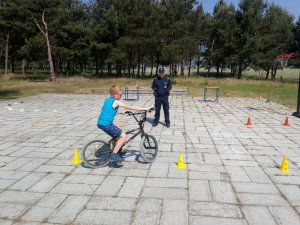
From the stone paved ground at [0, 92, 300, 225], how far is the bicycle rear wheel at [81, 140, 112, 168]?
15 centimetres

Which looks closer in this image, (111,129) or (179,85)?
(111,129)

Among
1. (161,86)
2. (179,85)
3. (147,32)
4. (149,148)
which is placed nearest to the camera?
(149,148)

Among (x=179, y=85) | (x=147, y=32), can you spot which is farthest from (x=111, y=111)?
(x=147, y=32)

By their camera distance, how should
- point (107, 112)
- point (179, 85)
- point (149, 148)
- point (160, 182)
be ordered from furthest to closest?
point (179, 85), point (149, 148), point (107, 112), point (160, 182)

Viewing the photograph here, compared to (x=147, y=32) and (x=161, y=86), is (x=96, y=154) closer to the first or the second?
(x=161, y=86)

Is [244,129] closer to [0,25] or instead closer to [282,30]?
[0,25]

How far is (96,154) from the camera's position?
4.77m

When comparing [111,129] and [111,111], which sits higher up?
[111,111]

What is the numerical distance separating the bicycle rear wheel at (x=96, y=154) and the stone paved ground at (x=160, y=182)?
15 centimetres

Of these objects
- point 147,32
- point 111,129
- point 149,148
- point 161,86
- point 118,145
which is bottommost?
point 149,148

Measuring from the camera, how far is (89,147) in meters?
4.60

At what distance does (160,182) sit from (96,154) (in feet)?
3.90

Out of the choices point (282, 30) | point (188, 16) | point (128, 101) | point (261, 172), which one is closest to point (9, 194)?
point (261, 172)

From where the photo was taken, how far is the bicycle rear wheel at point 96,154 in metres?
4.66
